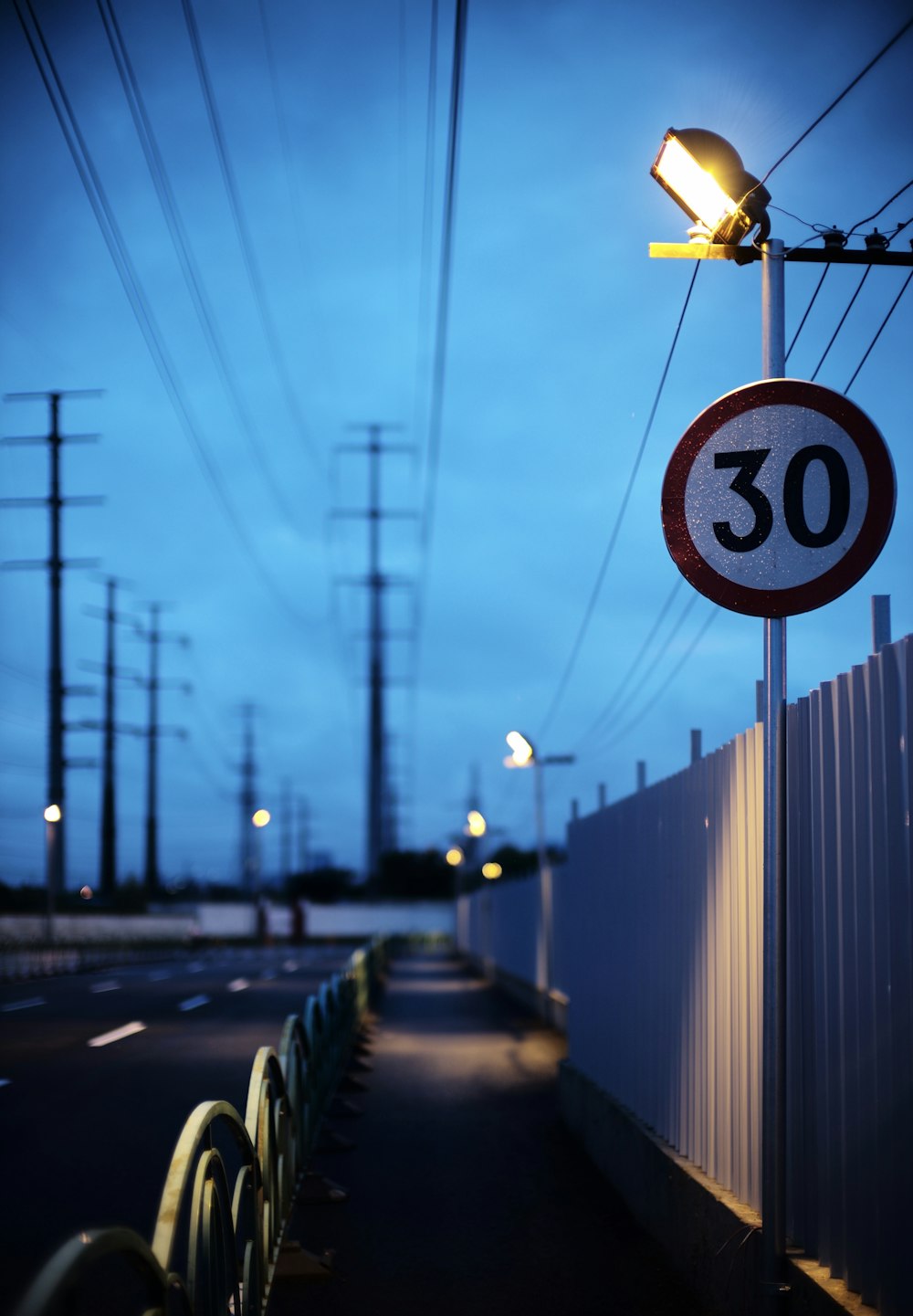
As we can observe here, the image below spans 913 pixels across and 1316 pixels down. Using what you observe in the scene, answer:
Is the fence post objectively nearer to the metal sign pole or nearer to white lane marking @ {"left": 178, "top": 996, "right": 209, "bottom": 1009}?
the metal sign pole

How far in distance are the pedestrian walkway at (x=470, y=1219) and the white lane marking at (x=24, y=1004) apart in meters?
9.07

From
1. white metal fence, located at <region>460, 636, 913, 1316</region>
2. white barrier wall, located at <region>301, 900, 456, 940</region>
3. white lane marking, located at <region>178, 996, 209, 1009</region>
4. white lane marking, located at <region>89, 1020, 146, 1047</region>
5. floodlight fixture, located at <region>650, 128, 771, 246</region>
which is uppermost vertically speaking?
floodlight fixture, located at <region>650, 128, 771, 246</region>

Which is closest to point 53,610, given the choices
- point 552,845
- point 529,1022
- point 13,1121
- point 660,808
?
point 529,1022

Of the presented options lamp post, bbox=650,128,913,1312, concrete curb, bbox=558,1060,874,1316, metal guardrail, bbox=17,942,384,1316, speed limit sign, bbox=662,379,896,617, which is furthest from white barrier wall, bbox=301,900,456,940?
speed limit sign, bbox=662,379,896,617

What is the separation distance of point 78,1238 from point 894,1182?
272 centimetres

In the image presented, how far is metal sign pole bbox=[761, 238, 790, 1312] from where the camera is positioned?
16.5 feet

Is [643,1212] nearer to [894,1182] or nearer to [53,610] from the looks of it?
[894,1182]

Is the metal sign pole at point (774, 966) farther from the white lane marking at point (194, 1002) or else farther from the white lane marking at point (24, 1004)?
the white lane marking at point (194, 1002)

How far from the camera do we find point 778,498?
502 centimetres

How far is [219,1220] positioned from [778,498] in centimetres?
324

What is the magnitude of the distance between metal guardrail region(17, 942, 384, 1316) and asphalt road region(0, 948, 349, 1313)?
19.2 inches

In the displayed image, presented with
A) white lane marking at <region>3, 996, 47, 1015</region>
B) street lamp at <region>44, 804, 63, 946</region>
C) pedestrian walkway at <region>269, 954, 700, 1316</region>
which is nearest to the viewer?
pedestrian walkway at <region>269, 954, 700, 1316</region>

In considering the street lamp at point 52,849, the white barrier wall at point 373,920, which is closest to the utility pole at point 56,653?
the street lamp at point 52,849

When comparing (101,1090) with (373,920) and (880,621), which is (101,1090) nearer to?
(880,621)
